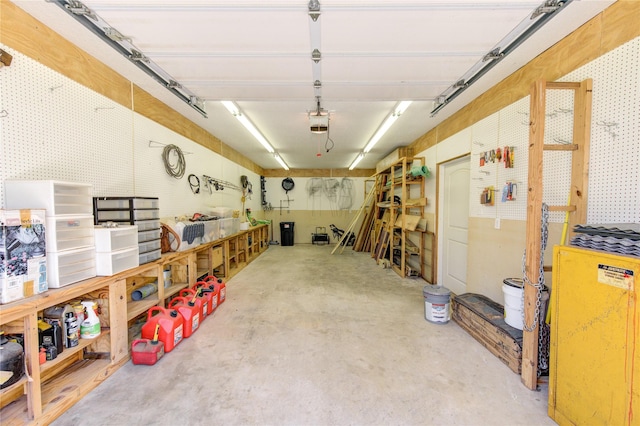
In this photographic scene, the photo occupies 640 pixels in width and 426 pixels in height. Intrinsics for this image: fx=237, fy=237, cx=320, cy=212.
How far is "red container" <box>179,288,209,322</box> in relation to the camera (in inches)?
105

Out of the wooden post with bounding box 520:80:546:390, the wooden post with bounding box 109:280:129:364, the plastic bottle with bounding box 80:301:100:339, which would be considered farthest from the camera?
the wooden post with bounding box 109:280:129:364

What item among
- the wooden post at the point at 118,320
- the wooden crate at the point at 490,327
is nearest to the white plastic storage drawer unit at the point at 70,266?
the wooden post at the point at 118,320

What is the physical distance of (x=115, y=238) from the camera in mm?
1954

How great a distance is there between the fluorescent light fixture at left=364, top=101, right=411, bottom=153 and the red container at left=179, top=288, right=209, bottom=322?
3504 millimetres

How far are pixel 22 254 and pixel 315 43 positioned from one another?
2.39m

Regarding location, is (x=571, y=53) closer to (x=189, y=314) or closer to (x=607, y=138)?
(x=607, y=138)

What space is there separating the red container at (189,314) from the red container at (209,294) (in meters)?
0.27

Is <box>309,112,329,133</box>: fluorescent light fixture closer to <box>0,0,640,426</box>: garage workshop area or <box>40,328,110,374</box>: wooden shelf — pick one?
<box>0,0,640,426</box>: garage workshop area

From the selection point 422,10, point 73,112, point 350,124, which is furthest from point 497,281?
point 73,112

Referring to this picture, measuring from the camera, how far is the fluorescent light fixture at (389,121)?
323 centimetres

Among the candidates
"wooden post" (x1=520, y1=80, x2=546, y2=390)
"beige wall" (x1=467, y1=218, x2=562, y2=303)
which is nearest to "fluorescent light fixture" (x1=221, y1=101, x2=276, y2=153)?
"wooden post" (x1=520, y1=80, x2=546, y2=390)

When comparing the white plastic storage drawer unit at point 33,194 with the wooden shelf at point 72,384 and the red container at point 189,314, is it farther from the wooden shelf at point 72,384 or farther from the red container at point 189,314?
the red container at point 189,314

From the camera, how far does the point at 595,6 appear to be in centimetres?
159

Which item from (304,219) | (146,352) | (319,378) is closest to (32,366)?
(146,352)
